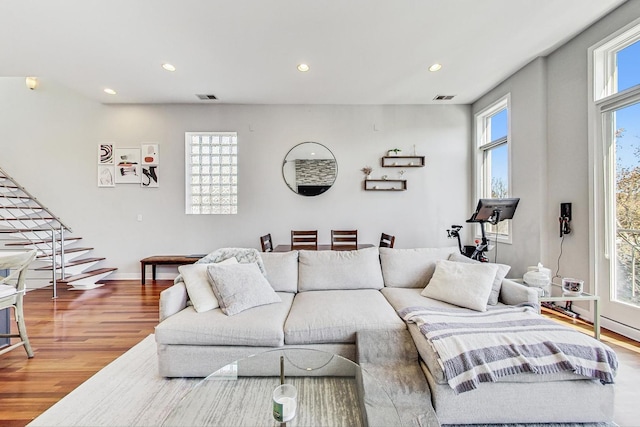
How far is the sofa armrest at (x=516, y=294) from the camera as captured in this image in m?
1.94

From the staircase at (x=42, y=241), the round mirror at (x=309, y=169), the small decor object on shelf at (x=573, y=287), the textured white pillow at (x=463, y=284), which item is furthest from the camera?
the round mirror at (x=309, y=169)

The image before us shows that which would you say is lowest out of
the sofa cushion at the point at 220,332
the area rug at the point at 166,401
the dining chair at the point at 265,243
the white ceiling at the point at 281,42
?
the area rug at the point at 166,401

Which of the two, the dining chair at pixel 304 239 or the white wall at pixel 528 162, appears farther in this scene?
the dining chair at pixel 304 239

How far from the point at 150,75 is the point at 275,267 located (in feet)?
10.6

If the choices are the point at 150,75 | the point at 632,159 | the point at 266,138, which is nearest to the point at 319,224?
the point at 266,138

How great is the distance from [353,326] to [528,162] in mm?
3264

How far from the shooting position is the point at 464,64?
11.0 ft

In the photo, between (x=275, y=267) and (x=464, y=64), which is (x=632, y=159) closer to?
(x=464, y=64)

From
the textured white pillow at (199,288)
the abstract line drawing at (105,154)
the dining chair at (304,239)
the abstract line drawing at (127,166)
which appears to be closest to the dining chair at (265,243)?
the dining chair at (304,239)

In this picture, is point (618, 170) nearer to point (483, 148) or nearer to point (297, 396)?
point (483, 148)

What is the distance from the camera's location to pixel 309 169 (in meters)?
4.64

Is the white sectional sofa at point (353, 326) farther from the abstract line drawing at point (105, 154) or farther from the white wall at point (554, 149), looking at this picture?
the abstract line drawing at point (105, 154)

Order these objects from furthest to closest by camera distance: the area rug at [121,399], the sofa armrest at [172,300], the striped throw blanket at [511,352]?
the sofa armrest at [172,300] < the area rug at [121,399] < the striped throw blanket at [511,352]

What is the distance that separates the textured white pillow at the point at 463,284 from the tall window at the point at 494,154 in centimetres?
216
